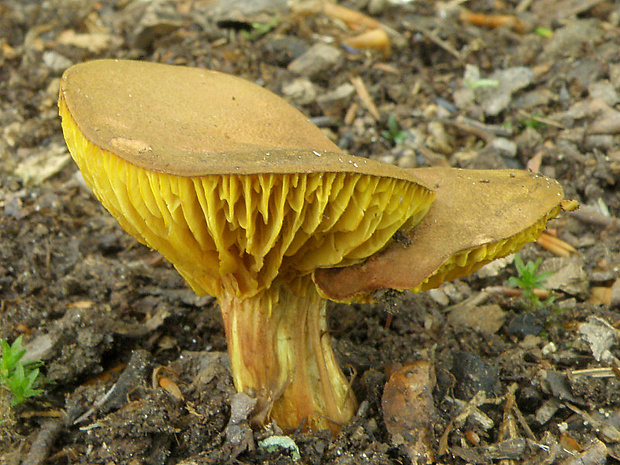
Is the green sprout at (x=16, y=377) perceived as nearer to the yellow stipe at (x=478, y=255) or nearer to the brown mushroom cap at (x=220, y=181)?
the brown mushroom cap at (x=220, y=181)

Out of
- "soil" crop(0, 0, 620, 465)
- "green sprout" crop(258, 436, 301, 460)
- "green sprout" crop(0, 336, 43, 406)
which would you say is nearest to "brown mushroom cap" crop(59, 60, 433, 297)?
"soil" crop(0, 0, 620, 465)

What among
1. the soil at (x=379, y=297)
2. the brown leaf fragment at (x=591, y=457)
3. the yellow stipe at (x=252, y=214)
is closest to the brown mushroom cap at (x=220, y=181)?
the yellow stipe at (x=252, y=214)

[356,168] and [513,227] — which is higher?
[356,168]

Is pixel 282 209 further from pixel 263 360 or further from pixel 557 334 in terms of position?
pixel 557 334

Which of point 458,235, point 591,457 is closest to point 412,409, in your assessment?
point 591,457

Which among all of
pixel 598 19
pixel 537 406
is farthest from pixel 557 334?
pixel 598 19

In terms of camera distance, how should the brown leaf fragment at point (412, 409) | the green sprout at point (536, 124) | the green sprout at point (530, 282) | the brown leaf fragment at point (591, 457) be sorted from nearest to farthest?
the brown leaf fragment at point (591, 457)
the brown leaf fragment at point (412, 409)
the green sprout at point (530, 282)
the green sprout at point (536, 124)
